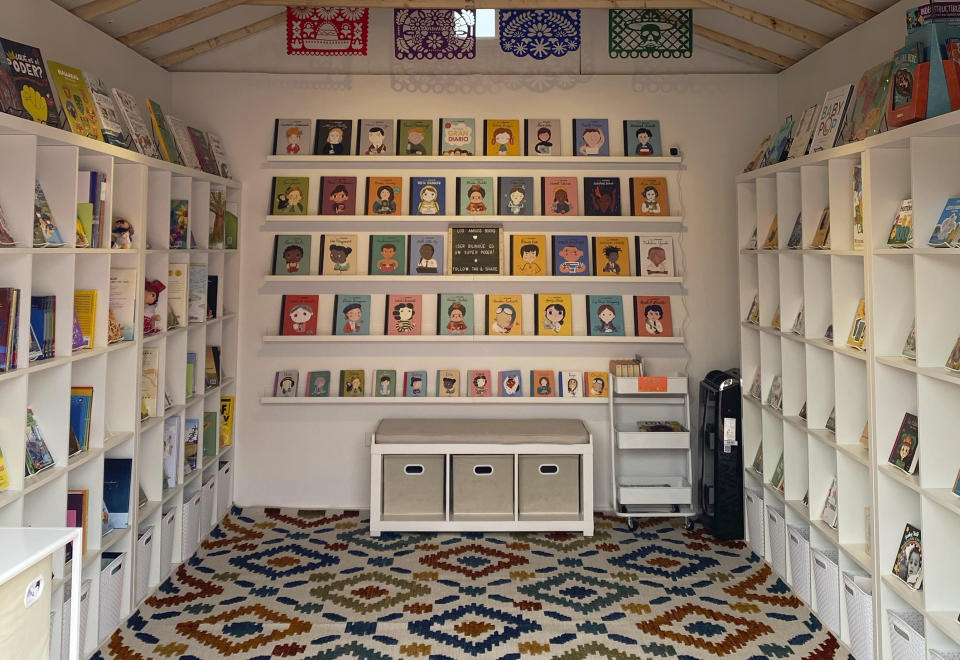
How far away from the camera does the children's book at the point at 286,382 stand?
4.64 meters

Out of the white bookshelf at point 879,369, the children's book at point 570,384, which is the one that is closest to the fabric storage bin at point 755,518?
the white bookshelf at point 879,369

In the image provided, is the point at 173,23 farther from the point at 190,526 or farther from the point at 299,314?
the point at 190,526

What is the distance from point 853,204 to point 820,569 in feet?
5.20

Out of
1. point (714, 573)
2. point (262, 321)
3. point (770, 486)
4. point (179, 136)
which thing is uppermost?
point (179, 136)

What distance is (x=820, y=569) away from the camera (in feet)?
10.4

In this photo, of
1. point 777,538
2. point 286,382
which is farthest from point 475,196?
point 777,538

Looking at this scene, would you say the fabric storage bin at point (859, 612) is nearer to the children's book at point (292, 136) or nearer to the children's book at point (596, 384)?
the children's book at point (596, 384)

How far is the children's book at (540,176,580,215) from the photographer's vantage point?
4645mm

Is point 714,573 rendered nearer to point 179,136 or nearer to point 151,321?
point 151,321

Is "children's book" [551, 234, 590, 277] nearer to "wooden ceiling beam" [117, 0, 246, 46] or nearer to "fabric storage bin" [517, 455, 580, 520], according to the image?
"fabric storage bin" [517, 455, 580, 520]

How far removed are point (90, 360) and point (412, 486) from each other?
1.89 meters

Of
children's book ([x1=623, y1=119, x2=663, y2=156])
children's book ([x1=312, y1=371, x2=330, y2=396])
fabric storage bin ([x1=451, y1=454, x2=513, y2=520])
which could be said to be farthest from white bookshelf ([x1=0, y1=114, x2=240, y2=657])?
children's book ([x1=623, y1=119, x2=663, y2=156])

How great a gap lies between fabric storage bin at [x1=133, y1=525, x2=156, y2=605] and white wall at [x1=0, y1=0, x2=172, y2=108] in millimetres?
2238

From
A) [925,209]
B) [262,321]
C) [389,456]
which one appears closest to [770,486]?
[925,209]
